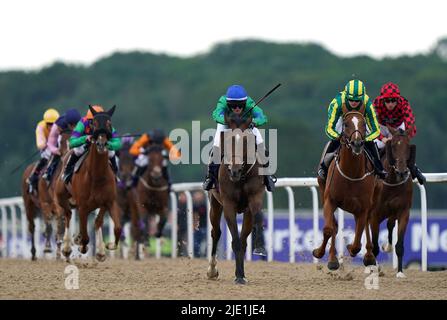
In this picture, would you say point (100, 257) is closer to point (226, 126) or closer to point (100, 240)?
point (100, 240)

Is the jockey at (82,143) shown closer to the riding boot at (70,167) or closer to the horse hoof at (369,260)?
the riding boot at (70,167)

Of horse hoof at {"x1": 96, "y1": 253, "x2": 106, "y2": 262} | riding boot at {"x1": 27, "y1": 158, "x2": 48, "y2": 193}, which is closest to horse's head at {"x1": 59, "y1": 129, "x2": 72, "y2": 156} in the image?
riding boot at {"x1": 27, "y1": 158, "x2": 48, "y2": 193}

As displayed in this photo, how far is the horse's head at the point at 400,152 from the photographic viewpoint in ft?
39.0

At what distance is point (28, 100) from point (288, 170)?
26.8 metres

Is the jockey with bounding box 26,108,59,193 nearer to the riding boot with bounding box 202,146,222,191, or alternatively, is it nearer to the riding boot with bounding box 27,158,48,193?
the riding boot with bounding box 27,158,48,193

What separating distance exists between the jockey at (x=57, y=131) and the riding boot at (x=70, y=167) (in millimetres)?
1506

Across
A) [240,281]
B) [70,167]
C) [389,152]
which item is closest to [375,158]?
[389,152]

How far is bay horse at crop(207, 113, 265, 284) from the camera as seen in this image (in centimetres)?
1050

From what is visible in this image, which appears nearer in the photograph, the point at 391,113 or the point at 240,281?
the point at 240,281

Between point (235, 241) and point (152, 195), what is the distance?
8.94 meters

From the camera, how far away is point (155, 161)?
64.2 feet

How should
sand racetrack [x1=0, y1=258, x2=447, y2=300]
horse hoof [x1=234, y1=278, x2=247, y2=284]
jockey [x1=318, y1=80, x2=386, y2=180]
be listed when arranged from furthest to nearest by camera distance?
1. jockey [x1=318, y1=80, x2=386, y2=180]
2. horse hoof [x1=234, y1=278, x2=247, y2=284]
3. sand racetrack [x1=0, y1=258, x2=447, y2=300]

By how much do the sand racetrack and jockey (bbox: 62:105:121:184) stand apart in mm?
1230
